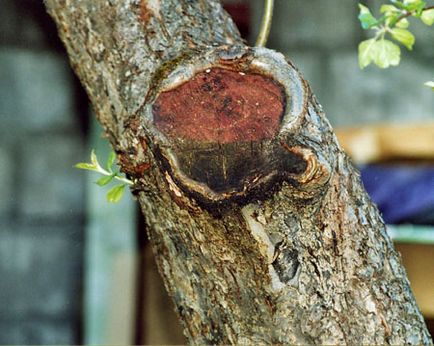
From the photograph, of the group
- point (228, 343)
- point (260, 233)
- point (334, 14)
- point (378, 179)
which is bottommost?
point (228, 343)

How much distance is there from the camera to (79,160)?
113 inches

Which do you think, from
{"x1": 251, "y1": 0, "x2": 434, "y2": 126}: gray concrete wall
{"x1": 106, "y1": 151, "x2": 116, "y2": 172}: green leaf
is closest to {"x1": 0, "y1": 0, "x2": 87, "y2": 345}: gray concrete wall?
{"x1": 251, "y1": 0, "x2": 434, "y2": 126}: gray concrete wall

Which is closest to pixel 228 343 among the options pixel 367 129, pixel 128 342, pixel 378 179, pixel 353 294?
pixel 353 294

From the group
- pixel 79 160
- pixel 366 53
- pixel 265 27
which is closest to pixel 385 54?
pixel 366 53

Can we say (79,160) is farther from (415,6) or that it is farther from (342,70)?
(415,6)

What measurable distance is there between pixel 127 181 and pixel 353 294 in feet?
0.96

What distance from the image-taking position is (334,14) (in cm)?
286

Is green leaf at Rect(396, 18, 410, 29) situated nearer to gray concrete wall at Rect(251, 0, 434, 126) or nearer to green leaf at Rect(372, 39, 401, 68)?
green leaf at Rect(372, 39, 401, 68)

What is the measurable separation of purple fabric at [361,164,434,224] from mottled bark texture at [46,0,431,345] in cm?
136

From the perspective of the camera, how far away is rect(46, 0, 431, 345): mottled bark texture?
2.74 feet

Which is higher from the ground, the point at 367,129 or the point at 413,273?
the point at 367,129

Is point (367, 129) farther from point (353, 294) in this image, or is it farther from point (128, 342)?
point (353, 294)

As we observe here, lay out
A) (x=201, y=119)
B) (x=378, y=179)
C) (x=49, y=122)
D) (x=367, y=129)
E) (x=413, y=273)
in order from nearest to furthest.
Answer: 1. (x=201, y=119)
2. (x=413, y=273)
3. (x=378, y=179)
4. (x=367, y=129)
5. (x=49, y=122)

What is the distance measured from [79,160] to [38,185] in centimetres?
16
